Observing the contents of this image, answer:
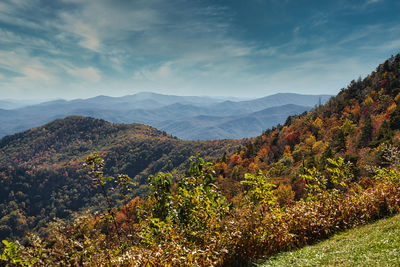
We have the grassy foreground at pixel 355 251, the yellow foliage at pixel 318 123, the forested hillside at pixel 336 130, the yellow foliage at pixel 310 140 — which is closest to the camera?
the grassy foreground at pixel 355 251

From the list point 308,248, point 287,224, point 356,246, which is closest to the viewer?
point 356,246

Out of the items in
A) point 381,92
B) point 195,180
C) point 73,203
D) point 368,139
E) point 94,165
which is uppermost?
point 381,92

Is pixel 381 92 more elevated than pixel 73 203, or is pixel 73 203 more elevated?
pixel 381 92

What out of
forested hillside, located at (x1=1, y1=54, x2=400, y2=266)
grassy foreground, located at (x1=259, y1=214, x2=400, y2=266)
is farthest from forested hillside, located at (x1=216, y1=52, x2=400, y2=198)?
grassy foreground, located at (x1=259, y1=214, x2=400, y2=266)

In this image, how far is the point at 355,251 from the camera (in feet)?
19.1

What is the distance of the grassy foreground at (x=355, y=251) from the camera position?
207 inches

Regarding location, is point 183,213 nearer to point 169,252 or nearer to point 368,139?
point 169,252

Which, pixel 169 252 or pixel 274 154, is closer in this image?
pixel 169 252

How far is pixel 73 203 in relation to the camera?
19138 cm

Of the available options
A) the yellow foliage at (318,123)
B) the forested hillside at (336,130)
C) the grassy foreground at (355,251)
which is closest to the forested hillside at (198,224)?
the grassy foreground at (355,251)

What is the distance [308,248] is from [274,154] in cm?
9411

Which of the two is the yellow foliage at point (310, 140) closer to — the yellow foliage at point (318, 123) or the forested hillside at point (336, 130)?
the forested hillside at point (336, 130)

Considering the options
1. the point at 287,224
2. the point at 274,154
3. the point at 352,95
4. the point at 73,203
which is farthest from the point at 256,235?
the point at 73,203

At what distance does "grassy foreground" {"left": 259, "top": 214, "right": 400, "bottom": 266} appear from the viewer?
5.27 m
